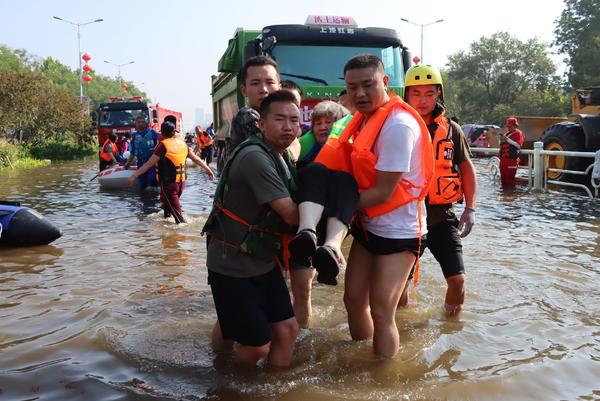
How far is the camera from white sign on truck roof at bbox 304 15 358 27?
32.4 feet

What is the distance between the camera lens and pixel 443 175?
436 centimetres

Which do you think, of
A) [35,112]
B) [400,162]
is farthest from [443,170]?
[35,112]

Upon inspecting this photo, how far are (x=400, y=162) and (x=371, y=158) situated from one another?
178 mm

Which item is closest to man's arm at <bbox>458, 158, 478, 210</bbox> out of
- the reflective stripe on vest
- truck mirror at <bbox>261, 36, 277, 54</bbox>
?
truck mirror at <bbox>261, 36, 277, 54</bbox>

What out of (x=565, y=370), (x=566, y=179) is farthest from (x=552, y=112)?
(x=565, y=370)

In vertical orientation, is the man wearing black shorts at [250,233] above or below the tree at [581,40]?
below

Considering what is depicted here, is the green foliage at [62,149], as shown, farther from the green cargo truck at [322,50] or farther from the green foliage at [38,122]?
the green cargo truck at [322,50]

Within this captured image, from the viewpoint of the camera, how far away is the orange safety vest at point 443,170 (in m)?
4.33

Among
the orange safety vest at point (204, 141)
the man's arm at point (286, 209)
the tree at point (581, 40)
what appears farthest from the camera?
the tree at point (581, 40)

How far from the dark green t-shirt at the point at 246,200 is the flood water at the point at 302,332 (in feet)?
2.34

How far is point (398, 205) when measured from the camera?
130 inches

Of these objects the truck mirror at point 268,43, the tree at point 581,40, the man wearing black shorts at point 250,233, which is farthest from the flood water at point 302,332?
the tree at point 581,40

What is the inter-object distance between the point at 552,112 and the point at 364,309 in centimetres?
4922

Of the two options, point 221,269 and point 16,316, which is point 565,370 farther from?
point 16,316
